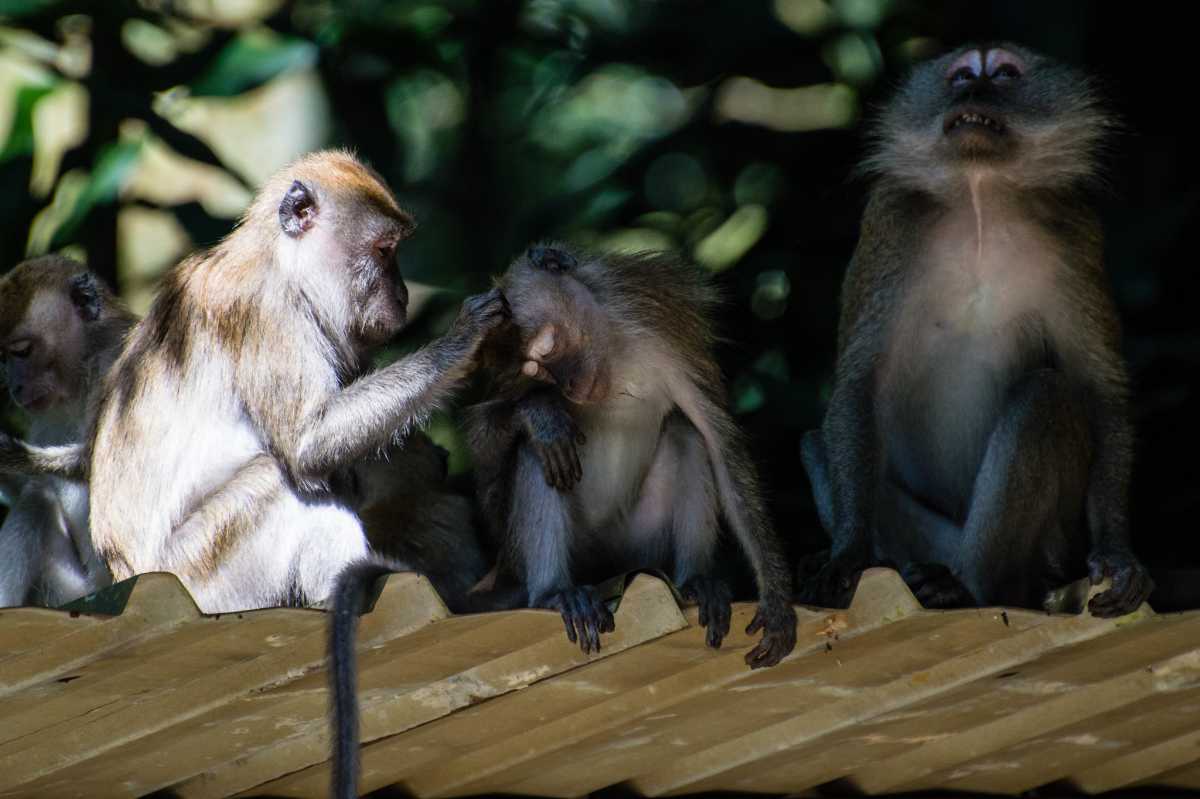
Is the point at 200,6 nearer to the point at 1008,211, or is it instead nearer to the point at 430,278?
the point at 430,278

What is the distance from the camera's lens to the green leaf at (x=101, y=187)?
22.4ft

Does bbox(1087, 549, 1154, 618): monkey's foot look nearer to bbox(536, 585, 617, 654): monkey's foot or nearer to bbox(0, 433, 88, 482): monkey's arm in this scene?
bbox(536, 585, 617, 654): monkey's foot

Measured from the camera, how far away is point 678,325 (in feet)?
17.0

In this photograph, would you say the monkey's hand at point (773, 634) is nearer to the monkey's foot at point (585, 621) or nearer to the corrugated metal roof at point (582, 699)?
the corrugated metal roof at point (582, 699)

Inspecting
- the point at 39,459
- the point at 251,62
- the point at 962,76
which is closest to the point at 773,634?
the point at 962,76

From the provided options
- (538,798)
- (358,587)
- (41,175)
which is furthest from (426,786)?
(41,175)

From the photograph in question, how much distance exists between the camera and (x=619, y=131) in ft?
24.1

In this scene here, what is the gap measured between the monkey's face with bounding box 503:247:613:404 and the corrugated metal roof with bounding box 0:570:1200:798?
1.10 metres

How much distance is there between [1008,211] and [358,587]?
8.29 ft

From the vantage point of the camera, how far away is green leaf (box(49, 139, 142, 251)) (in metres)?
6.84

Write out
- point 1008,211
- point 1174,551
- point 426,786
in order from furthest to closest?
point 1174,551
point 1008,211
point 426,786

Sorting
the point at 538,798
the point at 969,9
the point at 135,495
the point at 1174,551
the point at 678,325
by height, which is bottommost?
the point at 1174,551

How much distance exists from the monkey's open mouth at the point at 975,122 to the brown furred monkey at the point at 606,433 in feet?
3.09

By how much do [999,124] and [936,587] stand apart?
145cm
